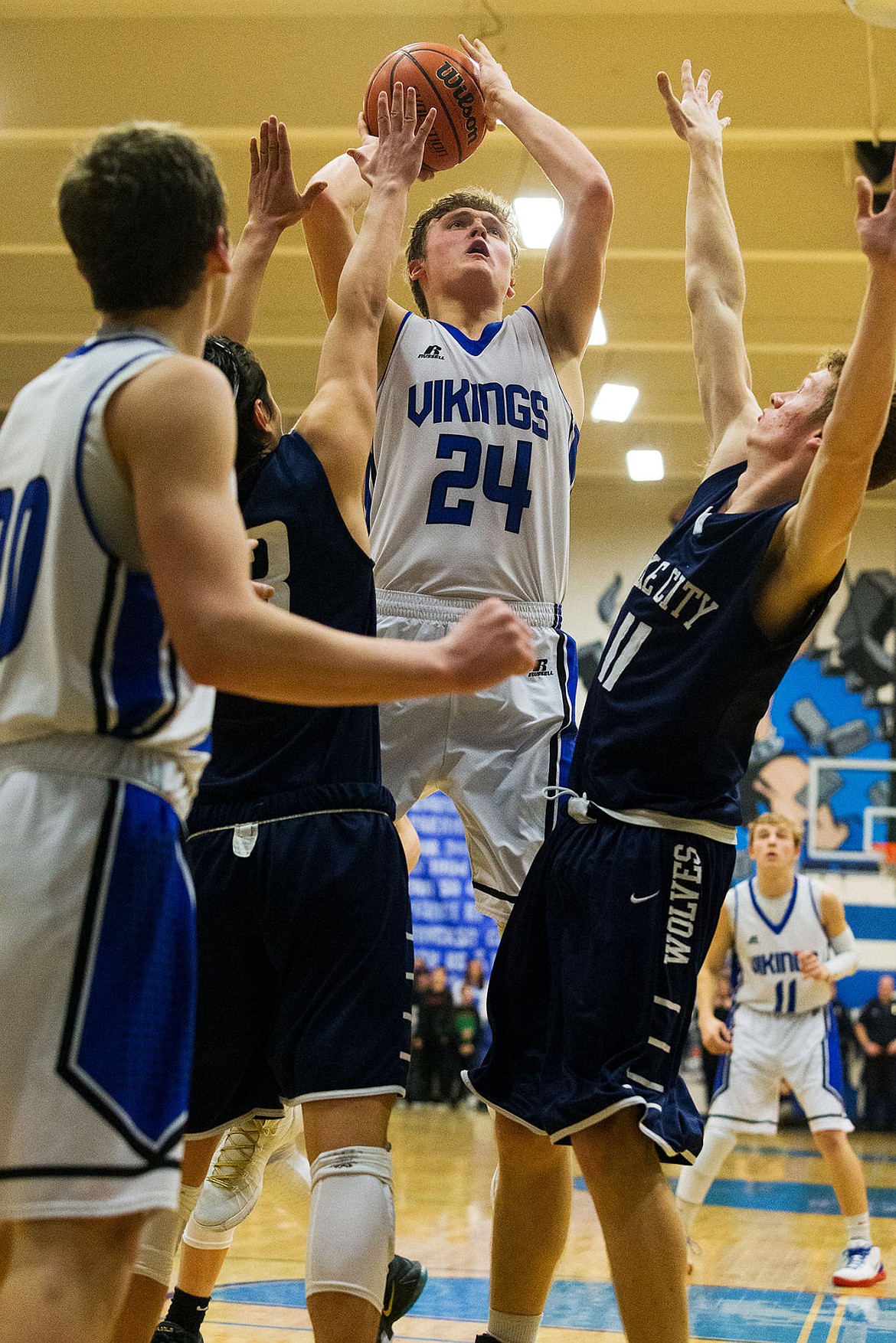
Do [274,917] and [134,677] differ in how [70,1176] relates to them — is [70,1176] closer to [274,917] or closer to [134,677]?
[134,677]

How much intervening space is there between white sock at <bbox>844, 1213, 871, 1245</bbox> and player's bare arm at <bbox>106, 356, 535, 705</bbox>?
528cm

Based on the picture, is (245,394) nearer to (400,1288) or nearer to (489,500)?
(489,500)

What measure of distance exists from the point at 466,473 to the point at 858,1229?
4383 mm

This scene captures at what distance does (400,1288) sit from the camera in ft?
12.0

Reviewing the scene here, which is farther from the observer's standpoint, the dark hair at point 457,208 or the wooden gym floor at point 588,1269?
the wooden gym floor at point 588,1269

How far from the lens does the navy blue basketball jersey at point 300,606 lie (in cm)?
296

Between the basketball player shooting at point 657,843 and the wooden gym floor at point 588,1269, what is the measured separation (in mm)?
290

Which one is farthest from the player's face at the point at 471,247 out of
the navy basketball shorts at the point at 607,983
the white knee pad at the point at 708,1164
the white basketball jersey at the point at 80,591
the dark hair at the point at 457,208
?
the white knee pad at the point at 708,1164

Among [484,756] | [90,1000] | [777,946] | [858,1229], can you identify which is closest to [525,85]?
[777,946]

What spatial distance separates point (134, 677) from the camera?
6.54 ft

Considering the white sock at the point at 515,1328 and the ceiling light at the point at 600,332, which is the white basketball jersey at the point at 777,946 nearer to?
the ceiling light at the point at 600,332

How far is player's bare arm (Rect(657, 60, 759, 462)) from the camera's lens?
3.65 metres

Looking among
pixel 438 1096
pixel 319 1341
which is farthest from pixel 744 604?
pixel 438 1096

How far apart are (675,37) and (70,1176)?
7964 millimetres
